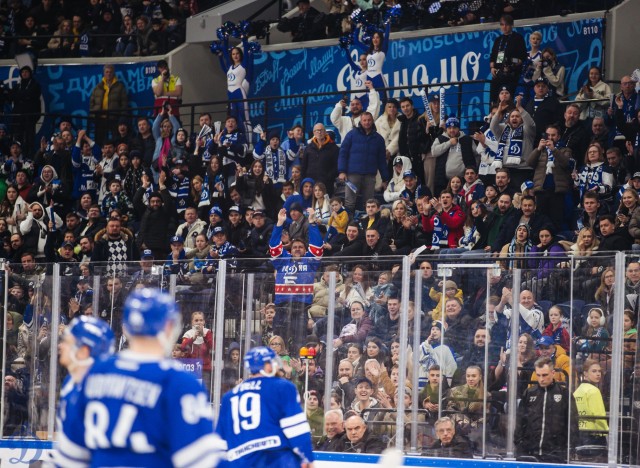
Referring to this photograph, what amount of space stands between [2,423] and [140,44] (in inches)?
386

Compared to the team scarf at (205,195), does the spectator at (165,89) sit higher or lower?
higher

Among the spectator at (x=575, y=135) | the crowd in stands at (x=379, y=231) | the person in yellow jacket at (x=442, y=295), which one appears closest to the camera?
the crowd in stands at (x=379, y=231)

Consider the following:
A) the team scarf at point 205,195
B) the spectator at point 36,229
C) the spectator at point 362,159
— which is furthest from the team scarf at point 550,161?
the spectator at point 36,229

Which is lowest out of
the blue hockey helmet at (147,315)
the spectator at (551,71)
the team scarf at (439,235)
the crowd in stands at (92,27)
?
the blue hockey helmet at (147,315)

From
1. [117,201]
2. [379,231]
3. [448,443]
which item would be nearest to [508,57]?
[379,231]

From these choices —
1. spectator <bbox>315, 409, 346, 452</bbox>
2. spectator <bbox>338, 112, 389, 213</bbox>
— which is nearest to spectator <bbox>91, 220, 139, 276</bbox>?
spectator <bbox>338, 112, 389, 213</bbox>

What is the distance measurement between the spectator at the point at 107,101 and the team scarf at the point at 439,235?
795 cm

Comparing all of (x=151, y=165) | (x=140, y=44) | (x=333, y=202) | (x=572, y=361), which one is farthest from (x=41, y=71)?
(x=572, y=361)

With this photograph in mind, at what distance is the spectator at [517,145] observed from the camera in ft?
45.5

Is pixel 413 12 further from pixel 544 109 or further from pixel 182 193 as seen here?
pixel 544 109

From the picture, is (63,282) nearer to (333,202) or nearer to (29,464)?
(29,464)

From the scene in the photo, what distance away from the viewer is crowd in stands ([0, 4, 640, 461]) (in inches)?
385

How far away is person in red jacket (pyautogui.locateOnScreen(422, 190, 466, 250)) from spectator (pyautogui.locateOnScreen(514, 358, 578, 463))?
3.82 meters

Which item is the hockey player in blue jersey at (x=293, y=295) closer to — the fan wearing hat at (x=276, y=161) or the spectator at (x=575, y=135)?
the spectator at (x=575, y=135)
